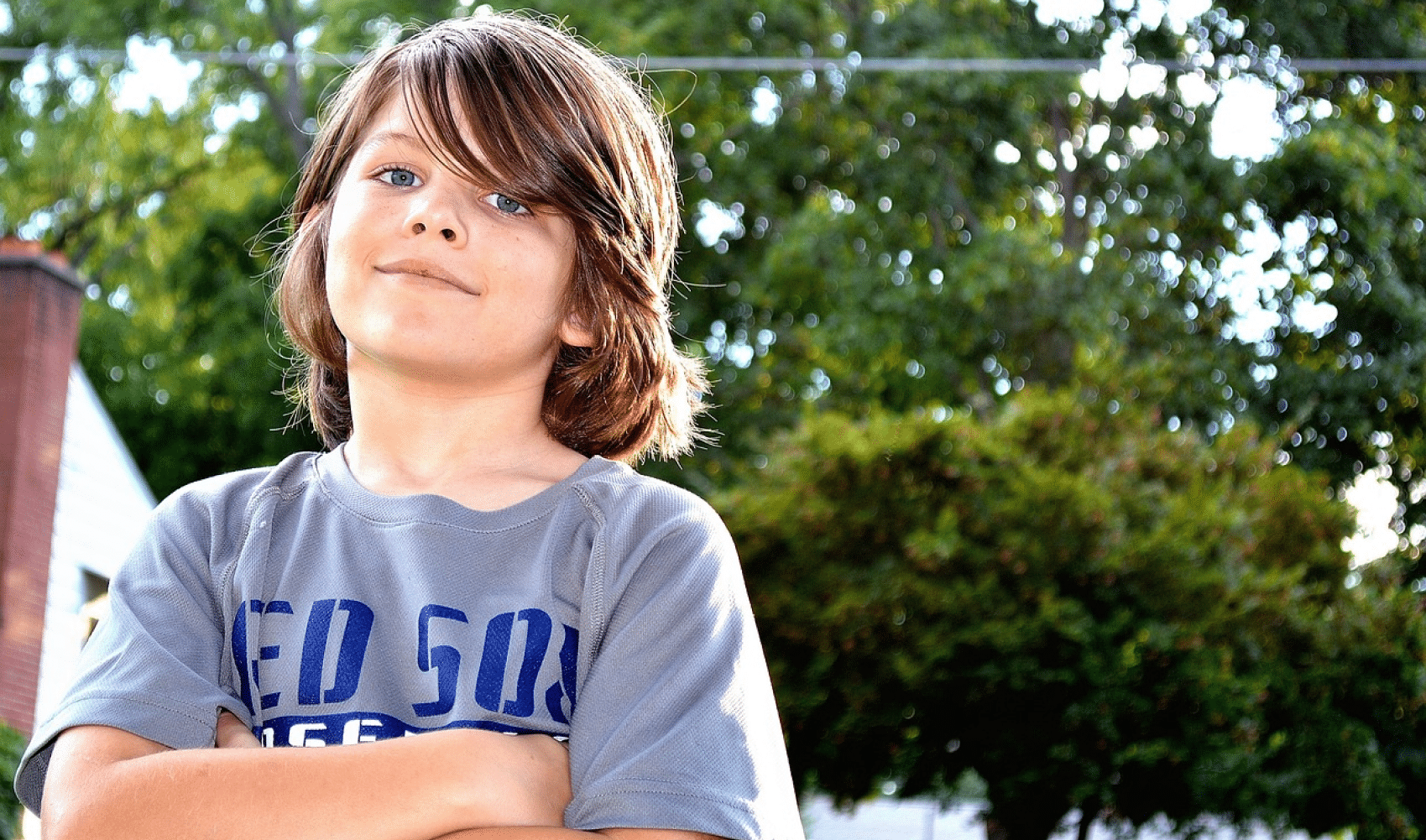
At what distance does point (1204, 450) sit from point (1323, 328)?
18.9ft

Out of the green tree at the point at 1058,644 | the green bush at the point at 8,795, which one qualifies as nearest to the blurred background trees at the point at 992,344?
the green tree at the point at 1058,644

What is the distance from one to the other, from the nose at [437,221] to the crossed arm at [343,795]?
1.37 ft

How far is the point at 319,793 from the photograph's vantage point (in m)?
1.13

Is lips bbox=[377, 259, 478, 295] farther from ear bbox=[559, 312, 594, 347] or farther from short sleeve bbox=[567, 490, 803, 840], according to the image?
short sleeve bbox=[567, 490, 803, 840]

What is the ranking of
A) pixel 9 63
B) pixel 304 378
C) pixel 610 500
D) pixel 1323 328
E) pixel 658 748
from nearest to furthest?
pixel 658 748, pixel 610 500, pixel 304 378, pixel 1323 328, pixel 9 63

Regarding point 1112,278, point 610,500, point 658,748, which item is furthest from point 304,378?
point 1112,278

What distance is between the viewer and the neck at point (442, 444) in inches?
54.0

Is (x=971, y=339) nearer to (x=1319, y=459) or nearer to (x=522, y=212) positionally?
(x=1319, y=459)

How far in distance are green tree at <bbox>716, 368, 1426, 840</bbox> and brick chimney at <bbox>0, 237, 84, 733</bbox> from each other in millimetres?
5119

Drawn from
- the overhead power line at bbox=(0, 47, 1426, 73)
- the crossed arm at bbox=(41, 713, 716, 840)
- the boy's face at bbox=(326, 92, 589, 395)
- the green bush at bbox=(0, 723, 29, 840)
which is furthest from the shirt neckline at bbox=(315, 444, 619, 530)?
the overhead power line at bbox=(0, 47, 1426, 73)

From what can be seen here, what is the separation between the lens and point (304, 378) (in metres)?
1.78

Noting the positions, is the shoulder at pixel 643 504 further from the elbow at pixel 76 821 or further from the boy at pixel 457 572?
the elbow at pixel 76 821

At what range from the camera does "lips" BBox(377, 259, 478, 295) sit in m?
1.32

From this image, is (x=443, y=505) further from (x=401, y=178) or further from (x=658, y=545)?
(x=401, y=178)
